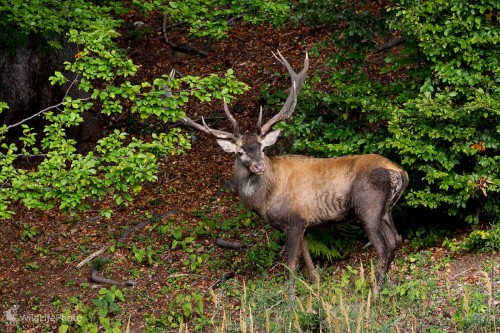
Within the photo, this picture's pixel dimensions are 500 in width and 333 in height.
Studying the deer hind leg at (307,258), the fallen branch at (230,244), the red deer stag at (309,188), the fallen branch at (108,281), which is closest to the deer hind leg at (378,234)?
the red deer stag at (309,188)

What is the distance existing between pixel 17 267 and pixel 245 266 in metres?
3.29

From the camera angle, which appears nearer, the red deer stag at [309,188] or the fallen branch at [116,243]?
the red deer stag at [309,188]

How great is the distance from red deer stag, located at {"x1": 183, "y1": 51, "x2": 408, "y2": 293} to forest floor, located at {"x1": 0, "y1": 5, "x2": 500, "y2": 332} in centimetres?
53

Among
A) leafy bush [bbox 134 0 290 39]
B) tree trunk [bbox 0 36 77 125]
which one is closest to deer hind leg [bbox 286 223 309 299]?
leafy bush [bbox 134 0 290 39]

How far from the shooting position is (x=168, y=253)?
11898mm

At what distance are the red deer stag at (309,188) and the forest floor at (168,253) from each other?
0.53 m

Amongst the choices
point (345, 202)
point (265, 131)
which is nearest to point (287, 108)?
point (265, 131)

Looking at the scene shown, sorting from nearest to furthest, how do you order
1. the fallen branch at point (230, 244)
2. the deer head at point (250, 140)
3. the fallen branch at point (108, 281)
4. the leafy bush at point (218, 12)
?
the deer head at point (250, 140) < the leafy bush at point (218, 12) < the fallen branch at point (108, 281) < the fallen branch at point (230, 244)

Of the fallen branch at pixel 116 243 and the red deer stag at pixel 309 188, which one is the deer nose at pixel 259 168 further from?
the fallen branch at pixel 116 243

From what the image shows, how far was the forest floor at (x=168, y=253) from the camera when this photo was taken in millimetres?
10273

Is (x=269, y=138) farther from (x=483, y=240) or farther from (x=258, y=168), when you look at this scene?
(x=483, y=240)

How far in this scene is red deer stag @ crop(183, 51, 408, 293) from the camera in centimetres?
969

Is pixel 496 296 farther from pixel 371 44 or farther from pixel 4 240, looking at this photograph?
pixel 4 240

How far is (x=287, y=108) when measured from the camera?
34.3ft
